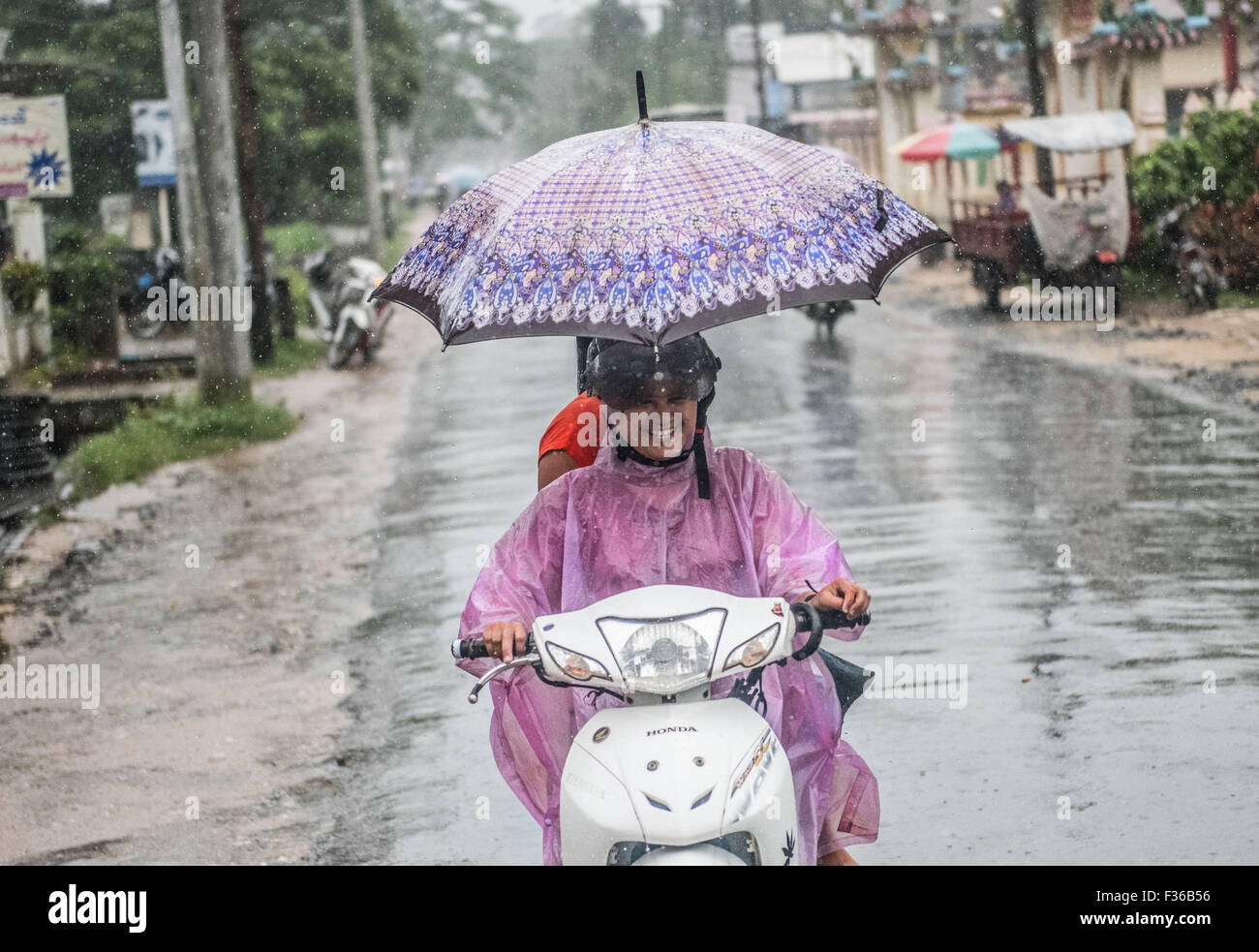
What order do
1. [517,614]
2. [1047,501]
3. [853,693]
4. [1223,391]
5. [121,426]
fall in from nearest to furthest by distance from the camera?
[517,614] < [853,693] < [1047,501] < [1223,391] < [121,426]

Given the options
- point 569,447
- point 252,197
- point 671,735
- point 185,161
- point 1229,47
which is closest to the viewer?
point 671,735

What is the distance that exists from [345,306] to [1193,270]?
1143 centimetres

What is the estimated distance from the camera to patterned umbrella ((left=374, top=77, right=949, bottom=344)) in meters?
3.60

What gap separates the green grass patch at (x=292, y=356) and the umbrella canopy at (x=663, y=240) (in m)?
19.8

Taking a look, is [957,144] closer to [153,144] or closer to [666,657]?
→ [153,144]

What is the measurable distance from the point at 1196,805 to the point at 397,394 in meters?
16.4

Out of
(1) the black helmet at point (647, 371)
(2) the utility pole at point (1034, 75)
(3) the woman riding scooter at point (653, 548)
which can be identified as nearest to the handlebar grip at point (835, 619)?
(3) the woman riding scooter at point (653, 548)

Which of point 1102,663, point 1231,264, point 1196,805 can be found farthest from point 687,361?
point 1231,264

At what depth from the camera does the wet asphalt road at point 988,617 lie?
5539 mm

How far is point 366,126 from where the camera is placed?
33625mm

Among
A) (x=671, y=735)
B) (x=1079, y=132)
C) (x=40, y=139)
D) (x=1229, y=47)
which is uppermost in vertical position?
(x=1229, y=47)

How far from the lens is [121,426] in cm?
1684

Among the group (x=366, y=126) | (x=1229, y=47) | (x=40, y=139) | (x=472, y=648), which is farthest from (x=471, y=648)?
(x=366, y=126)
